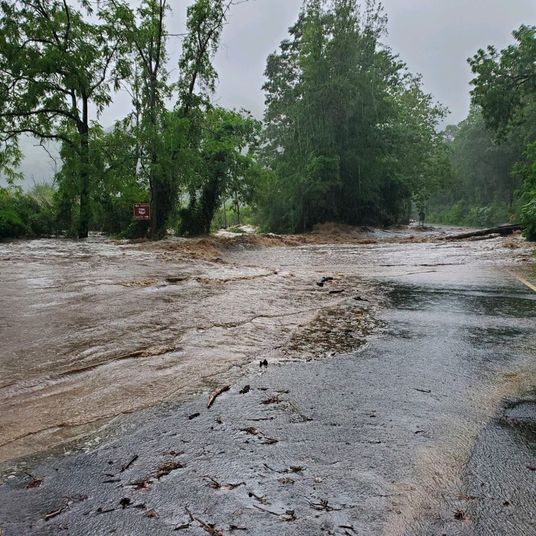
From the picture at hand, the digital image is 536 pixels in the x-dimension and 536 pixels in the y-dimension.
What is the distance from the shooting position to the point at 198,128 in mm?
23375

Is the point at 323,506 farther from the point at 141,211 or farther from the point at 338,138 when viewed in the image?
the point at 338,138

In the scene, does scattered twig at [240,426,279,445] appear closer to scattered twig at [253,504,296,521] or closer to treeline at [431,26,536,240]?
scattered twig at [253,504,296,521]

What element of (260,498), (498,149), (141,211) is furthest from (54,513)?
(498,149)

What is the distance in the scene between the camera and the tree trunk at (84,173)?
20641 mm

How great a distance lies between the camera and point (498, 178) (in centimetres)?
5988

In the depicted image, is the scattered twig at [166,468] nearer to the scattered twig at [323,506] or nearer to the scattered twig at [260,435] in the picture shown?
the scattered twig at [260,435]

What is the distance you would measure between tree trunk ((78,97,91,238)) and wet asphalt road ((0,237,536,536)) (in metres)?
19.0

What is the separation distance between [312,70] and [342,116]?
3616 mm

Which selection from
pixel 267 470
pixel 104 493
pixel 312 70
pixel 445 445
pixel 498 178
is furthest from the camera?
pixel 498 178

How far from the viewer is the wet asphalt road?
1936 millimetres

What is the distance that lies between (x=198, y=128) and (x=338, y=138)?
45.2 feet

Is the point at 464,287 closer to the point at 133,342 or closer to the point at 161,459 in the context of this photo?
the point at 133,342

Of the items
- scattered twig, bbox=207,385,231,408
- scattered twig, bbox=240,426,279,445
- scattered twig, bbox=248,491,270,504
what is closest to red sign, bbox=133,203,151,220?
scattered twig, bbox=207,385,231,408

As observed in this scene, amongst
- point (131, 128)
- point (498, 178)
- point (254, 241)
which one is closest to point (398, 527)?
point (254, 241)
